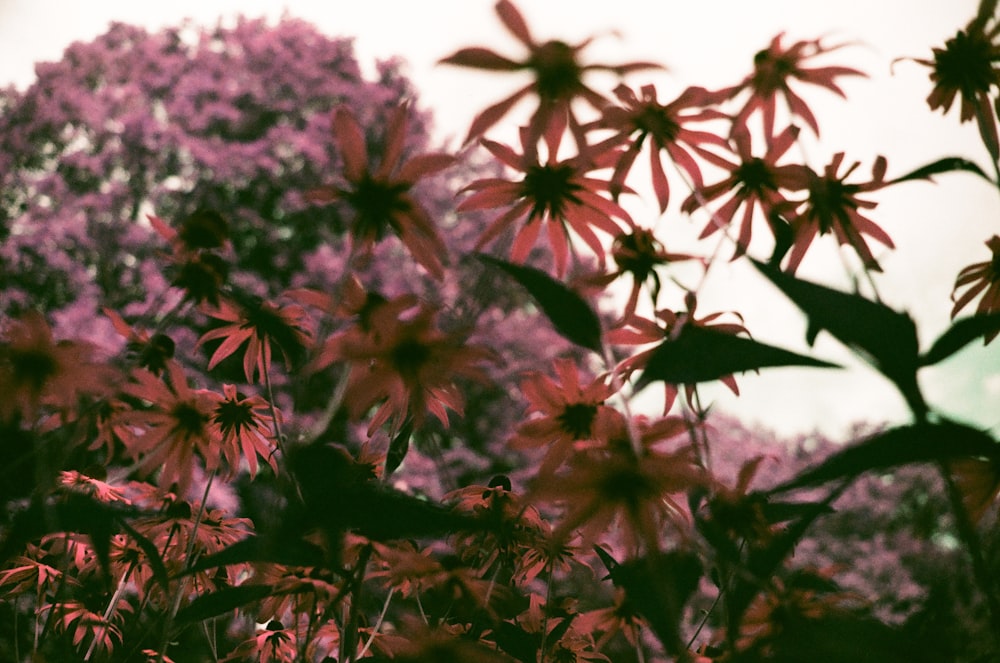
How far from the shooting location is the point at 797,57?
0.51m

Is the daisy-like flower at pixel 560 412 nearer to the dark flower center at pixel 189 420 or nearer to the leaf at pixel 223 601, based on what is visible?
the leaf at pixel 223 601

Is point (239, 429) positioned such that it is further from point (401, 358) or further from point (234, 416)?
point (401, 358)

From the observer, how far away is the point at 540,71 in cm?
43

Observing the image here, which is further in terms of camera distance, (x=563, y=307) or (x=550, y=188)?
(x=550, y=188)

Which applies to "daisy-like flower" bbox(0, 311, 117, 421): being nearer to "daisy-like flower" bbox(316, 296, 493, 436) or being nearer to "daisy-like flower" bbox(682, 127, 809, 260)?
"daisy-like flower" bbox(316, 296, 493, 436)

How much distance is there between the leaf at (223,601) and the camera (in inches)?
13.4

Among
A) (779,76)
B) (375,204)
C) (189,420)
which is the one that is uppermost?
(779,76)

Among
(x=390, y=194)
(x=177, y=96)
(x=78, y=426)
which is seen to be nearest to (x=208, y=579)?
(x=78, y=426)

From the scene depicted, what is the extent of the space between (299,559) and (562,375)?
9.1 inches

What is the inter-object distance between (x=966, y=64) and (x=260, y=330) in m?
0.57

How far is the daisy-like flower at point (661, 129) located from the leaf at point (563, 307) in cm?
15

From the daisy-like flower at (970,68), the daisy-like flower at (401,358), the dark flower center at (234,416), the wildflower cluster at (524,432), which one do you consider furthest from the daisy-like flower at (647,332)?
the dark flower center at (234,416)

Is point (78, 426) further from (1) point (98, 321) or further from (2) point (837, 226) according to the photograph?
(1) point (98, 321)

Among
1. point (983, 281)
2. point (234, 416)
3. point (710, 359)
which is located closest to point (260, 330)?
point (234, 416)
